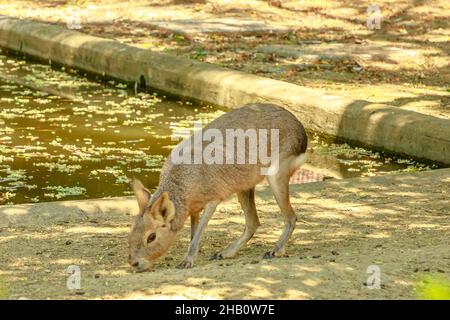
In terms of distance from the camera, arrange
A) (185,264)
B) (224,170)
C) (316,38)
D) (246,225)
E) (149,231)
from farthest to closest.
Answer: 1. (316,38)
2. (246,225)
3. (224,170)
4. (185,264)
5. (149,231)

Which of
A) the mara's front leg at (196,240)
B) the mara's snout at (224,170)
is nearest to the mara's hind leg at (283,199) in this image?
the mara's snout at (224,170)

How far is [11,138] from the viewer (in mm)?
11273

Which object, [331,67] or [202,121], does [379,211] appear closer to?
[202,121]

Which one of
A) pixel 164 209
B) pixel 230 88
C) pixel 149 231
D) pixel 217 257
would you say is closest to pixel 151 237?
pixel 149 231

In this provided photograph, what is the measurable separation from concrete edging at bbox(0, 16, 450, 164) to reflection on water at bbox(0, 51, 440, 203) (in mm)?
179

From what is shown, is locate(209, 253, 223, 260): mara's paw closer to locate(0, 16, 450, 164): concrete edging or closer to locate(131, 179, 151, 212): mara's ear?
locate(131, 179, 151, 212): mara's ear

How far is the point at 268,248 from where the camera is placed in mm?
7492

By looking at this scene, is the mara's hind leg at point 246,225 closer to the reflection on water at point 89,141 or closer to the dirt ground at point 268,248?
the dirt ground at point 268,248

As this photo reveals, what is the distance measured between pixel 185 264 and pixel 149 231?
0.32m

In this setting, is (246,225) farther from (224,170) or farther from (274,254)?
(224,170)

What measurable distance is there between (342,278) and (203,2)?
1268cm

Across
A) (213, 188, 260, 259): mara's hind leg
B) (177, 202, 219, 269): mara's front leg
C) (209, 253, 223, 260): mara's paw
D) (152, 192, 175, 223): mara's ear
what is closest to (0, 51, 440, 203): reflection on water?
(213, 188, 260, 259): mara's hind leg

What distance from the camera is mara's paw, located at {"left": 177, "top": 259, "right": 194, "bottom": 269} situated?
6.84 m
